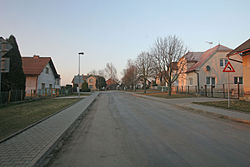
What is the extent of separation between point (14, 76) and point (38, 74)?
1047 cm

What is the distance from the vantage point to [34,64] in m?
29.3

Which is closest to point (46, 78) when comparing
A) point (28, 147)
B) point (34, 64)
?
point (34, 64)

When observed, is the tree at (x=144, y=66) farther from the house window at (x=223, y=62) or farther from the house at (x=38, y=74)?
the house at (x=38, y=74)

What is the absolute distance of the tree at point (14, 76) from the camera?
15.8m

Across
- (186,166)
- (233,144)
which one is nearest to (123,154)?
(186,166)

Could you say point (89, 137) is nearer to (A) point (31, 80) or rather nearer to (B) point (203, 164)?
(B) point (203, 164)

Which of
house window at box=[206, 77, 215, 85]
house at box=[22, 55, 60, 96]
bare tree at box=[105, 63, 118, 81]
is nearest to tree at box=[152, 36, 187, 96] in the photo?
house window at box=[206, 77, 215, 85]

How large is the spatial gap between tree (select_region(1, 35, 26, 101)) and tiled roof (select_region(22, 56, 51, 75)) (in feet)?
31.8

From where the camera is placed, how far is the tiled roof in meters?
27.5

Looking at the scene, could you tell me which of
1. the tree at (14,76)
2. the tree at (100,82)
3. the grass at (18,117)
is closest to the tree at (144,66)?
the tree at (14,76)

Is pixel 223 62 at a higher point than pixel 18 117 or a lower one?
higher

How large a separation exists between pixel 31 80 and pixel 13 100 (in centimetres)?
1340

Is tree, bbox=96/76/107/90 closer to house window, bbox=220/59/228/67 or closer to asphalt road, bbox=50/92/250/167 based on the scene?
house window, bbox=220/59/228/67

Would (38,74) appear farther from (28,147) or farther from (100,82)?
(100,82)
